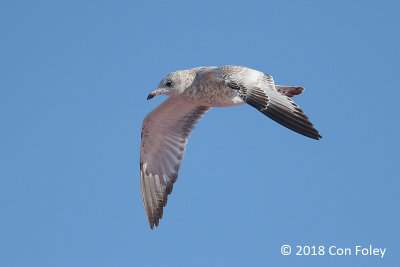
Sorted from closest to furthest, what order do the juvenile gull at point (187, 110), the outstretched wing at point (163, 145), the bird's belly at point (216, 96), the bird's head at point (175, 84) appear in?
the juvenile gull at point (187, 110), the bird's belly at point (216, 96), the bird's head at point (175, 84), the outstretched wing at point (163, 145)

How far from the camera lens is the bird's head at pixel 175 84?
10.8 meters

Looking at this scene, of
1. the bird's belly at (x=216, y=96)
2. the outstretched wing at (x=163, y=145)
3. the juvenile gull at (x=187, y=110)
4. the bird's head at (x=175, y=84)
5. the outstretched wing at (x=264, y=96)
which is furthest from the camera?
the outstretched wing at (x=163, y=145)

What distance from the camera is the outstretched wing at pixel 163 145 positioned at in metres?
→ 12.0

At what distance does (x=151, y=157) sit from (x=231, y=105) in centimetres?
223

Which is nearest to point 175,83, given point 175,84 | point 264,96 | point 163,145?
point 175,84

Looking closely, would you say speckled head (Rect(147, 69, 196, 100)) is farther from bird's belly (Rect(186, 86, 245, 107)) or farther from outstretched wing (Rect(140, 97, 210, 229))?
outstretched wing (Rect(140, 97, 210, 229))

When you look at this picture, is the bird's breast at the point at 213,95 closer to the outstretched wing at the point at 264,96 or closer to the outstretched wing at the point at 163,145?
the outstretched wing at the point at 264,96

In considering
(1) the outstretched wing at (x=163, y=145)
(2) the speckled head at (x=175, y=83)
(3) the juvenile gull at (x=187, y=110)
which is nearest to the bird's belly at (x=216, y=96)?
(3) the juvenile gull at (x=187, y=110)

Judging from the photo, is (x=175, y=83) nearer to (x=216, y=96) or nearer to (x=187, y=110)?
(x=216, y=96)

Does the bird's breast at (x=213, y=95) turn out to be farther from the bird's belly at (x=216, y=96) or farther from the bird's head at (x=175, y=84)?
the bird's head at (x=175, y=84)

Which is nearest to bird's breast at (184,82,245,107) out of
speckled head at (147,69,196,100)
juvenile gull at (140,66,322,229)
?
juvenile gull at (140,66,322,229)

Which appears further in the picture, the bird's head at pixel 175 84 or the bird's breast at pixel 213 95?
the bird's head at pixel 175 84

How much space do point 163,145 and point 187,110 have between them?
2.58ft

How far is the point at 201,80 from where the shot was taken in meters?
10.8
